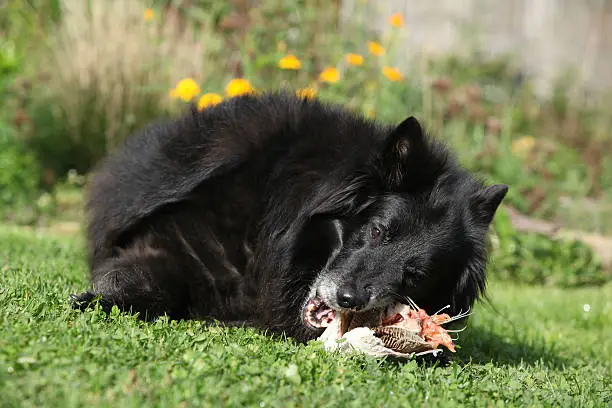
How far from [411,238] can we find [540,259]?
4.82 meters

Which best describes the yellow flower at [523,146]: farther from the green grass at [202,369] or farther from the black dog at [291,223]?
the black dog at [291,223]

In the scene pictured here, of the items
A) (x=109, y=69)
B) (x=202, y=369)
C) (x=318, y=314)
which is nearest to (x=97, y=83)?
(x=109, y=69)

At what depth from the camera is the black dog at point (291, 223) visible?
3.83m

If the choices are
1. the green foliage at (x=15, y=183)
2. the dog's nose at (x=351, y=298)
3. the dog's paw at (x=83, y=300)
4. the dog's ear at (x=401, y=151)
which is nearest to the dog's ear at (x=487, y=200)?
the dog's ear at (x=401, y=151)

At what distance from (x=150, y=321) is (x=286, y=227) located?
2.85ft

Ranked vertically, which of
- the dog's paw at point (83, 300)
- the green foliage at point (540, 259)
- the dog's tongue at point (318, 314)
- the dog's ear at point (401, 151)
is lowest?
the green foliage at point (540, 259)

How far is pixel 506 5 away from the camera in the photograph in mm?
13500

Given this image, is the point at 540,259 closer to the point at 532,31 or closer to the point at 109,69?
the point at 109,69

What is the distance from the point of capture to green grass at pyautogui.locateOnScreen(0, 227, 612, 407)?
275 cm

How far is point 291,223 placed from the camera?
4039 millimetres

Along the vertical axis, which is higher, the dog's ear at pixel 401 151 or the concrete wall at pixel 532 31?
the dog's ear at pixel 401 151

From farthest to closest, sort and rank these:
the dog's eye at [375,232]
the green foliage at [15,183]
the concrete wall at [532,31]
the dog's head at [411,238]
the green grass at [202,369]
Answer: the concrete wall at [532,31] → the green foliage at [15,183] → the dog's eye at [375,232] → the dog's head at [411,238] → the green grass at [202,369]

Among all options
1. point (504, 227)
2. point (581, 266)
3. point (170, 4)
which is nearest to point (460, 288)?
point (504, 227)

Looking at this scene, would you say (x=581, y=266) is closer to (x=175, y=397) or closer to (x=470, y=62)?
(x=470, y=62)
